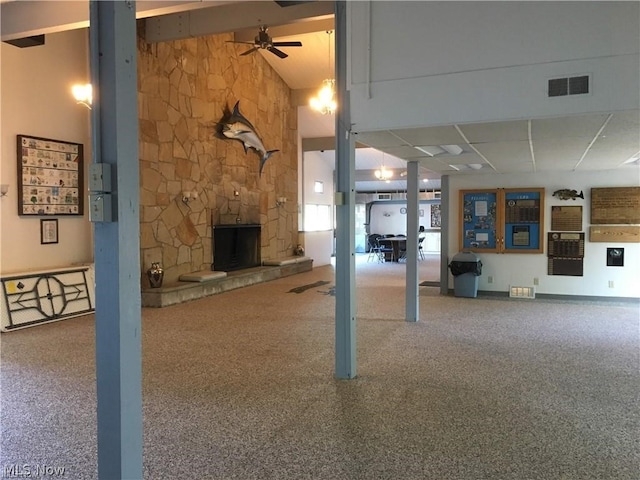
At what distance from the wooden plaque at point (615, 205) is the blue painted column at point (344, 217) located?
17.4 feet

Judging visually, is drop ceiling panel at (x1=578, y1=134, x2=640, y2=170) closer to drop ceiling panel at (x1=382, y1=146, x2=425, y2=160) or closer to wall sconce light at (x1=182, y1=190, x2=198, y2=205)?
drop ceiling panel at (x1=382, y1=146, x2=425, y2=160)

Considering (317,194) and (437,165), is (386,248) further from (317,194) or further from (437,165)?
(437,165)

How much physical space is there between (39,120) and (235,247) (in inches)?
178

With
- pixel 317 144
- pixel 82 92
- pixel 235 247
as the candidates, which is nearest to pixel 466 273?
pixel 235 247

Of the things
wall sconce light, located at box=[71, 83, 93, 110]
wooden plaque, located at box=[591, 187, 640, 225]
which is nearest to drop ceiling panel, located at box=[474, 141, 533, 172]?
wooden plaque, located at box=[591, 187, 640, 225]

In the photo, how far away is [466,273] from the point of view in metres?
7.87

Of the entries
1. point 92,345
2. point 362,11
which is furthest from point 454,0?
point 92,345

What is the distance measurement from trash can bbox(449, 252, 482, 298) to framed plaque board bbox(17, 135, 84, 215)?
5894 mm

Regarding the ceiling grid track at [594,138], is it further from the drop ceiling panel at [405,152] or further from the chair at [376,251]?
the chair at [376,251]

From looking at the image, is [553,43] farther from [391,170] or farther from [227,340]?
[391,170]

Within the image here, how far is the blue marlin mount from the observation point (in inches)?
367

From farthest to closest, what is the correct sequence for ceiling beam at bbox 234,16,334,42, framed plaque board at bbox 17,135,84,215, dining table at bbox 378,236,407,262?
dining table at bbox 378,236,407,262, ceiling beam at bbox 234,16,334,42, framed plaque board at bbox 17,135,84,215

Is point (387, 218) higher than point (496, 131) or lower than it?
lower

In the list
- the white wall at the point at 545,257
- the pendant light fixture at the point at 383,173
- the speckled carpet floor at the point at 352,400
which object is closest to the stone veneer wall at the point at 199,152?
the speckled carpet floor at the point at 352,400
